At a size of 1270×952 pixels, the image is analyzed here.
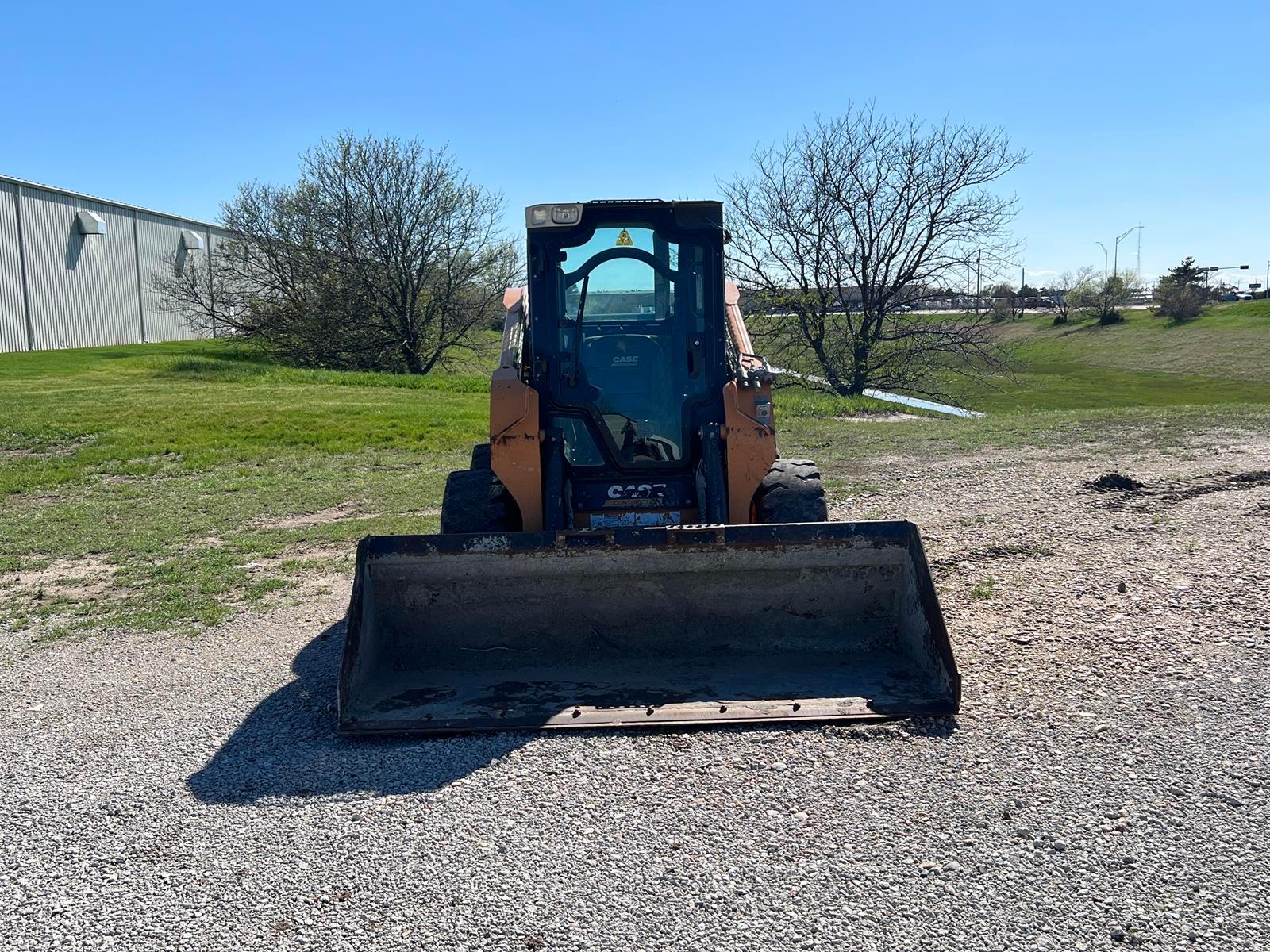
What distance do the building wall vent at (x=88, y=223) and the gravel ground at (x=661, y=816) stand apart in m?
34.8

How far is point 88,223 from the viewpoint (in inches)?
1427

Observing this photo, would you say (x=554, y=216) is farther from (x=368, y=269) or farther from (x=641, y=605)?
(x=368, y=269)

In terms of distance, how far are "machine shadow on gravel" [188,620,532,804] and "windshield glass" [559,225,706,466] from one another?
7.41 ft

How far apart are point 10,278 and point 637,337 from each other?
104 ft

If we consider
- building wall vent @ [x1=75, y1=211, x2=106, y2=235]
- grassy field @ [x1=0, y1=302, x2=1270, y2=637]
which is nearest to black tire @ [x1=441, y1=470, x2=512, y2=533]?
grassy field @ [x1=0, y1=302, x2=1270, y2=637]

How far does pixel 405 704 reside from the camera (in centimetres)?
514

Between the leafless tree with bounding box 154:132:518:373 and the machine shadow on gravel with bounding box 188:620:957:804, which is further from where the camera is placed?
the leafless tree with bounding box 154:132:518:373

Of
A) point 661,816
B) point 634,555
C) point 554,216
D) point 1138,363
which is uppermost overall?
point 554,216

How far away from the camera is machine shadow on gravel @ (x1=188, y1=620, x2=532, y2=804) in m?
4.43

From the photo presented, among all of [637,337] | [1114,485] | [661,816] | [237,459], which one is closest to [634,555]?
[637,337]

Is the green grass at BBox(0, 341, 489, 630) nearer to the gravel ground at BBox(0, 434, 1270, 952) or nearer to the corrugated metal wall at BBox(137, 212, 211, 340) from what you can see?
the gravel ground at BBox(0, 434, 1270, 952)

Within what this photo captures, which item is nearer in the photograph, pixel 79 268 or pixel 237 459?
pixel 237 459

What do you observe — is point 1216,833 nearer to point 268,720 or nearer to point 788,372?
point 268,720

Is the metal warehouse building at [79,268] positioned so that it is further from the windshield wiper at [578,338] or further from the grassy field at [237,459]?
the windshield wiper at [578,338]
